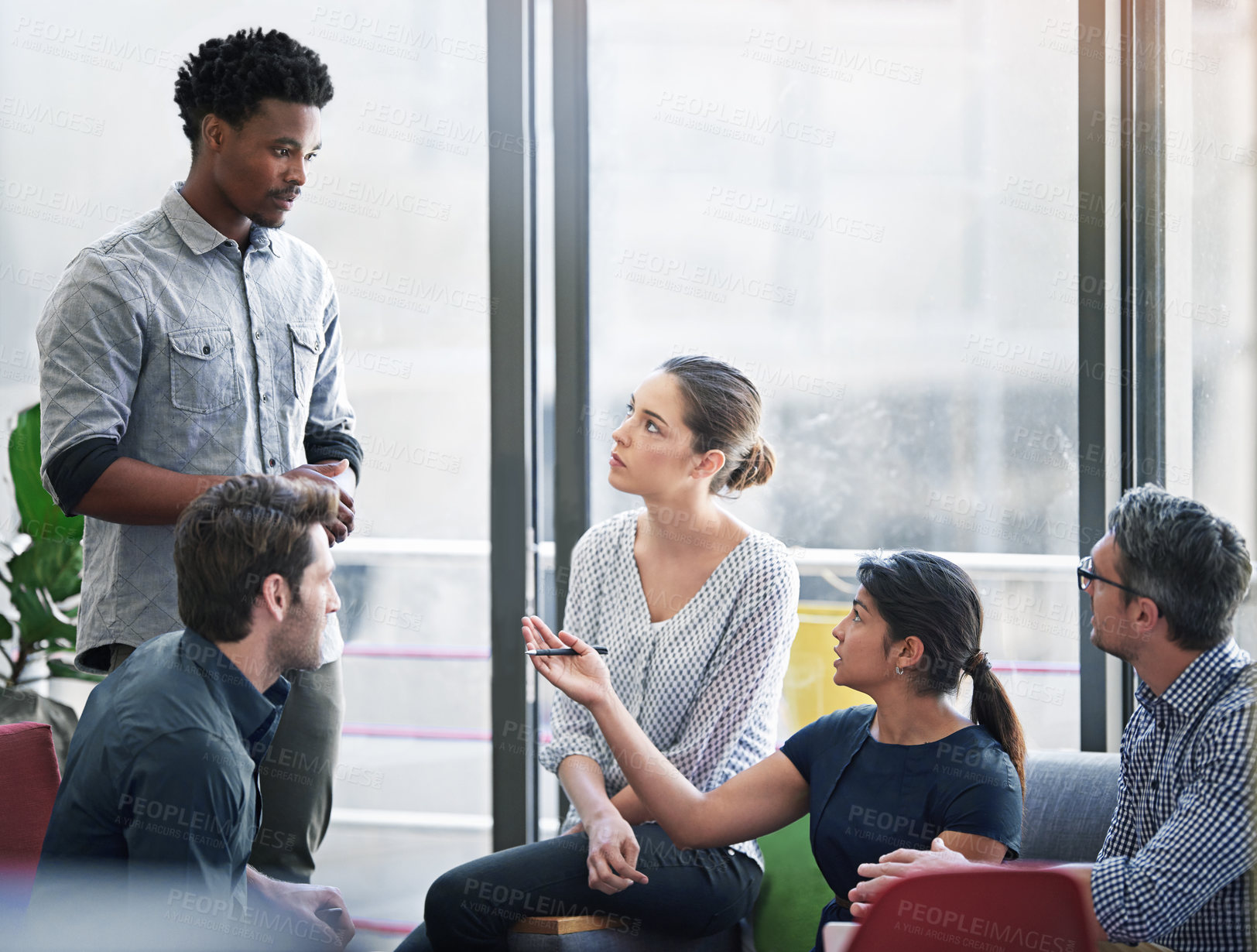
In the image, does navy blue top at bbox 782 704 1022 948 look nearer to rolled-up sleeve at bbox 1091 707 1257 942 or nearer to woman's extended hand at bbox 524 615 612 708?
rolled-up sleeve at bbox 1091 707 1257 942

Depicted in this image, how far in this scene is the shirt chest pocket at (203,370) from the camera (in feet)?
6.32

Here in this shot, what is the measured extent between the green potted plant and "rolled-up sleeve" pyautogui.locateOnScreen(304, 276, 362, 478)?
83 centimetres

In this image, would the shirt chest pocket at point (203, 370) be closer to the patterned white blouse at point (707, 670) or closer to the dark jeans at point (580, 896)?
the patterned white blouse at point (707, 670)

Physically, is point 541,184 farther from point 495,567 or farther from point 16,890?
point 16,890

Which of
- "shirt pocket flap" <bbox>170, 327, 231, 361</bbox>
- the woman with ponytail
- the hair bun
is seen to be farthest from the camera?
the hair bun

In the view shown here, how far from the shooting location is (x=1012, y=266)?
102 inches

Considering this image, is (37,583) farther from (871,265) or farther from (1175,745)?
(1175,745)

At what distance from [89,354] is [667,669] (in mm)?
1242

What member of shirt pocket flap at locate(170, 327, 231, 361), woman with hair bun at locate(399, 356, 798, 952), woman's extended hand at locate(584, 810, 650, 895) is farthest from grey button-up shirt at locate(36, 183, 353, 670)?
woman's extended hand at locate(584, 810, 650, 895)

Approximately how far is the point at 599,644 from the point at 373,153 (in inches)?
64.4

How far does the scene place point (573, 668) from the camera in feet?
6.21

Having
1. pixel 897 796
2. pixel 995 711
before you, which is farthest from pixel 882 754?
pixel 995 711

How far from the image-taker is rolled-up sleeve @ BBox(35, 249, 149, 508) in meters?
1.81

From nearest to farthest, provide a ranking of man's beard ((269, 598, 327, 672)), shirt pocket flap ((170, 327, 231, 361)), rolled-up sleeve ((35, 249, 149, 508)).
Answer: man's beard ((269, 598, 327, 672)), rolled-up sleeve ((35, 249, 149, 508)), shirt pocket flap ((170, 327, 231, 361))
